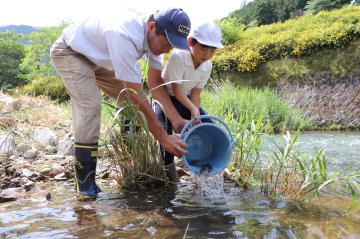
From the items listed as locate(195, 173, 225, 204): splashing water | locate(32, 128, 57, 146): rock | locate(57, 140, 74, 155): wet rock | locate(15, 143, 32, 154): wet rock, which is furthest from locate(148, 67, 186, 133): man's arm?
locate(32, 128, 57, 146): rock

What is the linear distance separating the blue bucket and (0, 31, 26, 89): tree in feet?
95.3

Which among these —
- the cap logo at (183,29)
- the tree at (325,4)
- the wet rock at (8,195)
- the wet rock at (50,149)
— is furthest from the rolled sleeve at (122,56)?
the tree at (325,4)

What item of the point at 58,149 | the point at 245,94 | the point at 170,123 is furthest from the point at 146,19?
the point at 245,94

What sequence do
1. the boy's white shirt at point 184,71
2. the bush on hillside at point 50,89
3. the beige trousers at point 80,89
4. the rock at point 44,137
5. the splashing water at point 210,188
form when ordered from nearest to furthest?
the beige trousers at point 80,89
the splashing water at point 210,188
the boy's white shirt at point 184,71
the rock at point 44,137
the bush on hillside at point 50,89

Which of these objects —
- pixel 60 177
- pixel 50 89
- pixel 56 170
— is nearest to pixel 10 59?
pixel 50 89

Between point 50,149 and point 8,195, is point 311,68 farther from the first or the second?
point 8,195

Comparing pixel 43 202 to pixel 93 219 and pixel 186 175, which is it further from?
pixel 186 175

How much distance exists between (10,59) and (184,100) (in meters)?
34.2

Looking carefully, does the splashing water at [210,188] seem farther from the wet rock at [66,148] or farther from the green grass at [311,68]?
the green grass at [311,68]

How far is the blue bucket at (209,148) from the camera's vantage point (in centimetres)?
262

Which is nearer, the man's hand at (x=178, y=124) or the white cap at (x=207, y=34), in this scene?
the white cap at (x=207, y=34)

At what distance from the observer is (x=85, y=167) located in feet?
8.16

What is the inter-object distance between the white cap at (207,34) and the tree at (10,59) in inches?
1153

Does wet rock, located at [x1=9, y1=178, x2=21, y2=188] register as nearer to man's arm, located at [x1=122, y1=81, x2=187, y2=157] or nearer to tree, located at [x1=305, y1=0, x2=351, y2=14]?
man's arm, located at [x1=122, y1=81, x2=187, y2=157]
